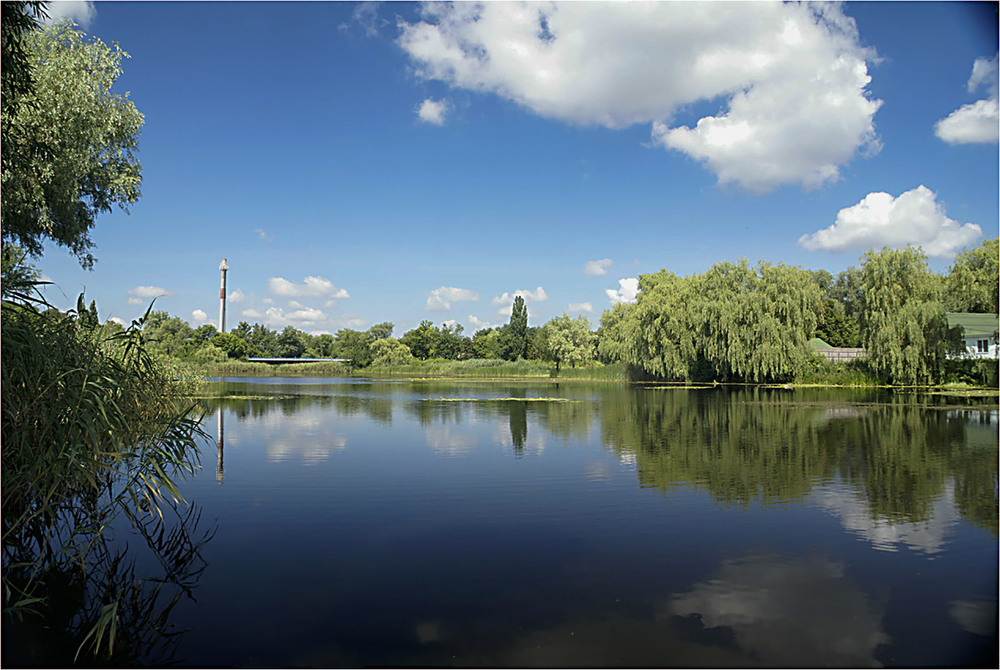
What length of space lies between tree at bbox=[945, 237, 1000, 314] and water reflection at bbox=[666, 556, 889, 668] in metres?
36.6

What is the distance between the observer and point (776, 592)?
5461 millimetres

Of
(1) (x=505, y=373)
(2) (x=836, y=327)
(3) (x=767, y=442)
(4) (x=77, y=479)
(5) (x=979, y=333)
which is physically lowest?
(3) (x=767, y=442)

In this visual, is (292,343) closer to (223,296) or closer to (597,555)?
(223,296)

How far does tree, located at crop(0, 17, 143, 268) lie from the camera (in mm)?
12086

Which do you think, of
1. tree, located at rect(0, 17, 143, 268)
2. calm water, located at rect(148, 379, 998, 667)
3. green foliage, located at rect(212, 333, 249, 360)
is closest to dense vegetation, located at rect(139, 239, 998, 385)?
tree, located at rect(0, 17, 143, 268)

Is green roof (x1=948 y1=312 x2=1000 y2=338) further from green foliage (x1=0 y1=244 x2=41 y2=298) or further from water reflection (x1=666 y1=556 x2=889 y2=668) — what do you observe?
green foliage (x1=0 y1=244 x2=41 y2=298)

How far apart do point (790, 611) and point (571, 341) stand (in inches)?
2304

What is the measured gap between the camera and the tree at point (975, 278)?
35241 mm

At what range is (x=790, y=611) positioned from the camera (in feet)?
16.6

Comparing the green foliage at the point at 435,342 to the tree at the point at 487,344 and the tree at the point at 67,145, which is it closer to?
the tree at the point at 487,344

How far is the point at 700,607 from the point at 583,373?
2005 inches

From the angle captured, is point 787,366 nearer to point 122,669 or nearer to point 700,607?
point 700,607

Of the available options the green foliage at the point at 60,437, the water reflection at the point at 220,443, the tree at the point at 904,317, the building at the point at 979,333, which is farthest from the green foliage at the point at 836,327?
the green foliage at the point at 60,437

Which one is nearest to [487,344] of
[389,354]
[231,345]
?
[389,354]
